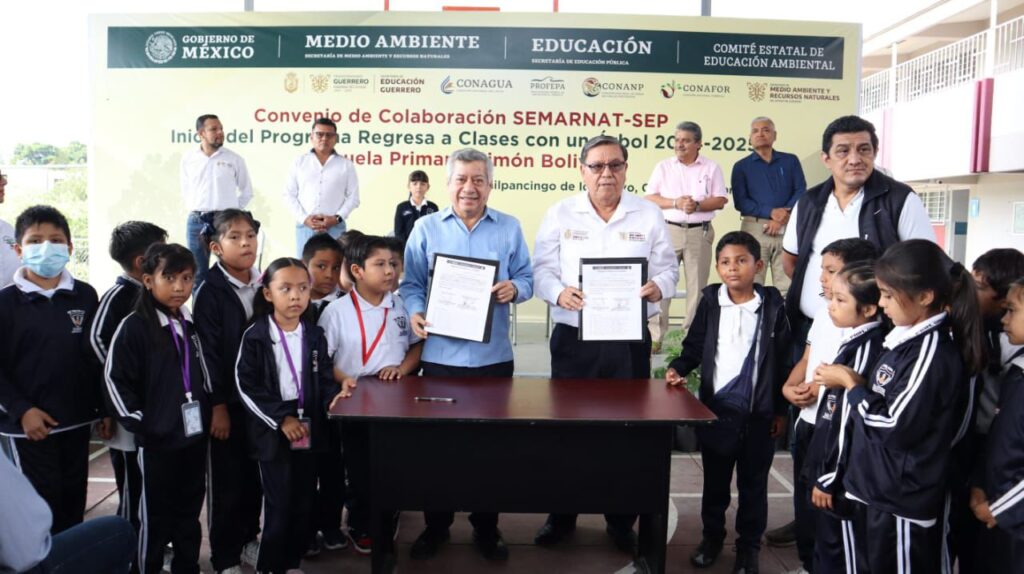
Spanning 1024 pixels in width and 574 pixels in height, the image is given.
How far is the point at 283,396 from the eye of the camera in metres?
2.90

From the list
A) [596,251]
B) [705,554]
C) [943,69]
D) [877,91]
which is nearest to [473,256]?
[596,251]

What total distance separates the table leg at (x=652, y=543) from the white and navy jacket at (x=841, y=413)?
1.97 ft

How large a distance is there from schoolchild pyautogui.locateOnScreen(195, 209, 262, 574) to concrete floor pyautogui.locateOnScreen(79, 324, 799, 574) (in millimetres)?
278

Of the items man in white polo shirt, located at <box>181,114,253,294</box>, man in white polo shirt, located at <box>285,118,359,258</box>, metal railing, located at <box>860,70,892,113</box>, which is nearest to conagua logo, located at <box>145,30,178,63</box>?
man in white polo shirt, located at <box>181,114,253,294</box>

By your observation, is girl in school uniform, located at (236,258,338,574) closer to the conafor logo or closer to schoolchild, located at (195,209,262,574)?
schoolchild, located at (195,209,262,574)

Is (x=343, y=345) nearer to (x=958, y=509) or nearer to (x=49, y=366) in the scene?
(x=49, y=366)

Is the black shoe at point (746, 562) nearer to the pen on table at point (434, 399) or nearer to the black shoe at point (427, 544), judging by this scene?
the black shoe at point (427, 544)

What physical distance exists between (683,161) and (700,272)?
1099mm

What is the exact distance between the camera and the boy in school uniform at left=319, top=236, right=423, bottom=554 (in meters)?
3.15

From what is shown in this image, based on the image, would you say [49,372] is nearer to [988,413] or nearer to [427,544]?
[427,544]

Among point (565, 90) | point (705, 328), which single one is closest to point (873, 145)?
point (705, 328)

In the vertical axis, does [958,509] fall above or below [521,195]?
below

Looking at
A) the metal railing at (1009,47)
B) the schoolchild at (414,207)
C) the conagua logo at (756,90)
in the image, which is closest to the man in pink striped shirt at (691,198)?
the conagua logo at (756,90)

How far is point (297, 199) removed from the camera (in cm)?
736
